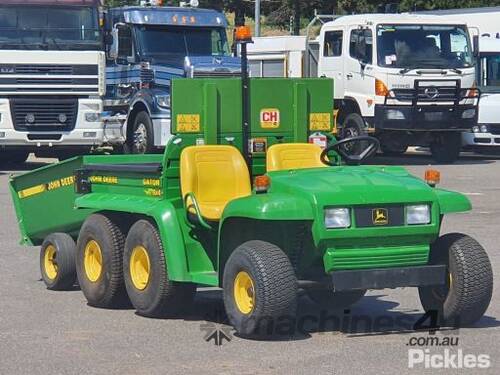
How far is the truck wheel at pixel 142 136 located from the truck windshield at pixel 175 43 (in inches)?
47.3

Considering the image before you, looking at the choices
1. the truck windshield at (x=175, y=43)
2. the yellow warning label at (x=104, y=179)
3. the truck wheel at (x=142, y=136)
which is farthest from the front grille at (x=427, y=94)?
the yellow warning label at (x=104, y=179)

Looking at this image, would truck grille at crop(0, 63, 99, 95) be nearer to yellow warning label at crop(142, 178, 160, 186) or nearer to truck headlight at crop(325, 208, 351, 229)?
yellow warning label at crop(142, 178, 160, 186)

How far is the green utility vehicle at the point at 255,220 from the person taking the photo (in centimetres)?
767

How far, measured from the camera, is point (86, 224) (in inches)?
369

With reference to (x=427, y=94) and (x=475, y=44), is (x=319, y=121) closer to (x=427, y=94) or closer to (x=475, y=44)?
(x=427, y=94)

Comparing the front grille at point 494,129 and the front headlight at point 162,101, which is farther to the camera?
the front grille at point 494,129

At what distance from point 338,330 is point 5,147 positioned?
47.7ft

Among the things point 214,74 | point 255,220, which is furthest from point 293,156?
point 214,74

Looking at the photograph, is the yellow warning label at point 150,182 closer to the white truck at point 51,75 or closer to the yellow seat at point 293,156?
the yellow seat at point 293,156

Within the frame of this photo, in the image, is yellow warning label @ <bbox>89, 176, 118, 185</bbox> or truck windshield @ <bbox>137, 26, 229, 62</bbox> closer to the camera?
yellow warning label @ <bbox>89, 176, 118, 185</bbox>

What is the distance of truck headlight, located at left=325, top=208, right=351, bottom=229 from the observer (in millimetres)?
7605

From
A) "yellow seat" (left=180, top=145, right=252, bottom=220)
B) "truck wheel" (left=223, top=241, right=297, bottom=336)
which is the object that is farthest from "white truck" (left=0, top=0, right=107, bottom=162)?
"truck wheel" (left=223, top=241, right=297, bottom=336)

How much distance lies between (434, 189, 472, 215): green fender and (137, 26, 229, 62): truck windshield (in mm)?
15027

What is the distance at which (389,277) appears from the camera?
25.4 feet
